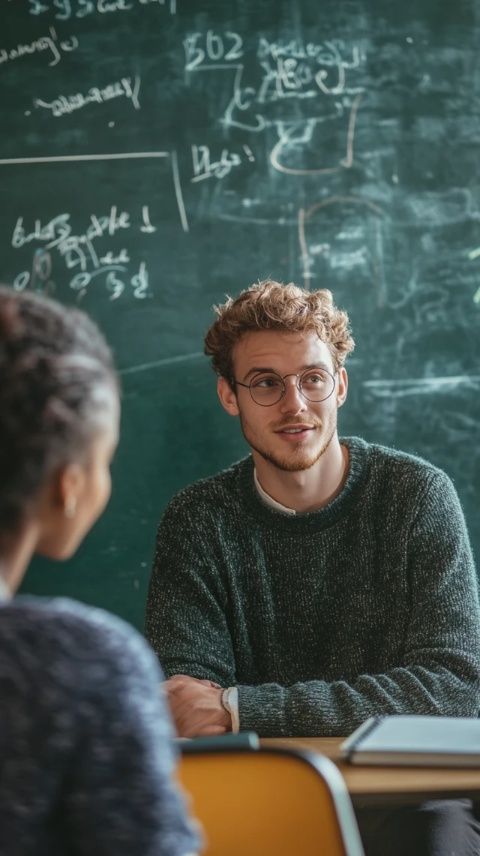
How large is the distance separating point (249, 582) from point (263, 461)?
0.81ft

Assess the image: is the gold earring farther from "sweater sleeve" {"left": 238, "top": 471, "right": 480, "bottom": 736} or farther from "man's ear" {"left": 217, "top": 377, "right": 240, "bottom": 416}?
"man's ear" {"left": 217, "top": 377, "right": 240, "bottom": 416}

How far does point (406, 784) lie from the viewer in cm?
130

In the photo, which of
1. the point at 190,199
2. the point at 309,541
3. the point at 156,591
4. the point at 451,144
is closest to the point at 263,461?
the point at 309,541

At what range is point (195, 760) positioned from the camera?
121 centimetres

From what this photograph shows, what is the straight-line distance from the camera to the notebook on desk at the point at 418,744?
4.47 ft

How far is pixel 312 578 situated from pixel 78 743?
1.45m

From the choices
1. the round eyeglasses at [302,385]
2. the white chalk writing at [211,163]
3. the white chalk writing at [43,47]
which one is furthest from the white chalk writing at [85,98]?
the round eyeglasses at [302,385]

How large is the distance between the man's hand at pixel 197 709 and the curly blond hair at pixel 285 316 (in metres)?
0.71

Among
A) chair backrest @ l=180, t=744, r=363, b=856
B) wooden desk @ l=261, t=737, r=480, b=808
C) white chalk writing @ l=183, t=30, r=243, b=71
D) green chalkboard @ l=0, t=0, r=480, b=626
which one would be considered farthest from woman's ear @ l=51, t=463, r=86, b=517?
white chalk writing @ l=183, t=30, r=243, b=71

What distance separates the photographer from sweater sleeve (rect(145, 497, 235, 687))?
215 cm

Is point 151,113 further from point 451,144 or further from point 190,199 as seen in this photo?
point 451,144

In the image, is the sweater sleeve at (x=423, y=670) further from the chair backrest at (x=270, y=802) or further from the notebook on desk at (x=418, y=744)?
the chair backrest at (x=270, y=802)

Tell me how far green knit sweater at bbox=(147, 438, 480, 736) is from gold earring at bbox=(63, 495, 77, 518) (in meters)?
1.21

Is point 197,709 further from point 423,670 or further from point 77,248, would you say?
point 77,248
